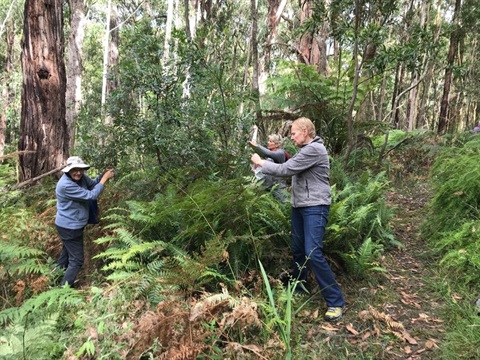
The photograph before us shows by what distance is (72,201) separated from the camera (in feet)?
14.3

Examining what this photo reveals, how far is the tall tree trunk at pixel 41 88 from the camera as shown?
6.29 metres

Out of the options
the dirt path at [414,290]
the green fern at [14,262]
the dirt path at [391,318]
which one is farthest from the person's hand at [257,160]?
the green fern at [14,262]

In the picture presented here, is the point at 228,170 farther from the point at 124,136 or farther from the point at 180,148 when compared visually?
the point at 124,136

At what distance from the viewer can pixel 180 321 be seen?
2895 mm

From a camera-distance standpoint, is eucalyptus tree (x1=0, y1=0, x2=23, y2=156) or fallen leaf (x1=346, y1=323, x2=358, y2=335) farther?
eucalyptus tree (x1=0, y1=0, x2=23, y2=156)

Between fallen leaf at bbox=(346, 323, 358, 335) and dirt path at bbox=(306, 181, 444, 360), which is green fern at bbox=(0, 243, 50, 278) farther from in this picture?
fallen leaf at bbox=(346, 323, 358, 335)

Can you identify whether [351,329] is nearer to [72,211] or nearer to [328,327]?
[328,327]

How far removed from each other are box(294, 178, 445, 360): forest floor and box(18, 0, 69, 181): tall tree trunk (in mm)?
5550

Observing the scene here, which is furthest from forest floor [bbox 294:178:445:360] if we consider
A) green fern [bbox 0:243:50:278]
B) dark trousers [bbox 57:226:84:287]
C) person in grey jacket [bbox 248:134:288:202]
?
green fern [bbox 0:243:50:278]

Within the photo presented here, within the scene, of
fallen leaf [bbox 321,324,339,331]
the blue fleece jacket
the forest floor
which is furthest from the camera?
the blue fleece jacket

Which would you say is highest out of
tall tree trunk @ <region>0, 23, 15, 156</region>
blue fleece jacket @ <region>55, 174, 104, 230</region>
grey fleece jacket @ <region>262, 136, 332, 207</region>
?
tall tree trunk @ <region>0, 23, 15, 156</region>

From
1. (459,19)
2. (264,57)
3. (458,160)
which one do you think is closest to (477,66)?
(459,19)

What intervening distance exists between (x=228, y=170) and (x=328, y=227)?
1.94m

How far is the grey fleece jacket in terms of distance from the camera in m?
3.57
